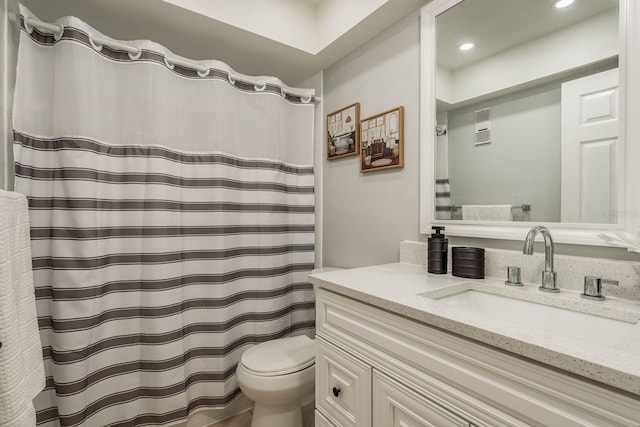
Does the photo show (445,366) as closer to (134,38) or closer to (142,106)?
(142,106)

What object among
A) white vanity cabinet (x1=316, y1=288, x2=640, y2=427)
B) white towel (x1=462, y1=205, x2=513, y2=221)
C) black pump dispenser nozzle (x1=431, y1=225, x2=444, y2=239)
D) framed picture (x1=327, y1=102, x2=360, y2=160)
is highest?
framed picture (x1=327, y1=102, x2=360, y2=160)

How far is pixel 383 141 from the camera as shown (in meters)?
1.61

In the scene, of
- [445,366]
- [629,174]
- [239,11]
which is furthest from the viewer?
[239,11]

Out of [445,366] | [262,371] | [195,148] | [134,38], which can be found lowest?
[262,371]

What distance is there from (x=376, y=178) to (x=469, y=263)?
0.73 m

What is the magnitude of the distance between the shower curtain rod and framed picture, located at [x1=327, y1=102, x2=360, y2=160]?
0.80ft

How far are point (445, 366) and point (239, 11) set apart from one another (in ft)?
6.09

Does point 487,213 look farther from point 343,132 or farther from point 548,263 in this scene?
point 343,132

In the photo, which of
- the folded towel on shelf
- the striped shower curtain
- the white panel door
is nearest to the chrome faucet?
the white panel door

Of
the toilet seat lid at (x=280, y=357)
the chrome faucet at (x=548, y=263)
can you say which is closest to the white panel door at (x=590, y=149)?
the chrome faucet at (x=548, y=263)

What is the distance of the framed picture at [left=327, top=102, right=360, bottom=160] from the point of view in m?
1.78

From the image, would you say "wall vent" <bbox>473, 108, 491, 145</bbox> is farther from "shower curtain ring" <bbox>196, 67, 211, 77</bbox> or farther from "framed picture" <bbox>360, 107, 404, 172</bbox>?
"shower curtain ring" <bbox>196, 67, 211, 77</bbox>

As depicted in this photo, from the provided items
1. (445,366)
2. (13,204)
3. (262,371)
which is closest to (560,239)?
(445,366)

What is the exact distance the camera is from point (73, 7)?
1440 mm
